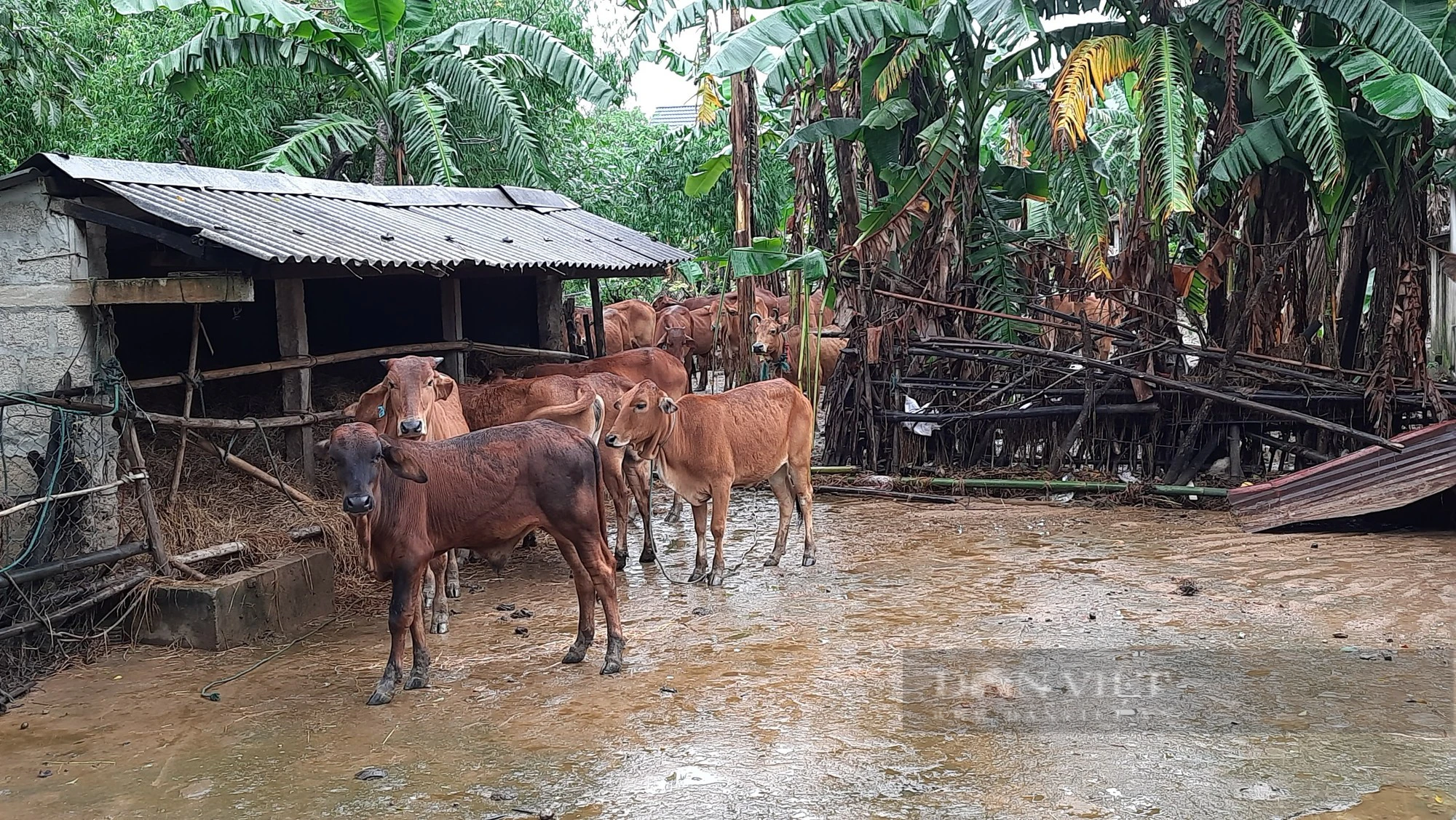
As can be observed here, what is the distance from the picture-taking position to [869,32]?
38.4 feet

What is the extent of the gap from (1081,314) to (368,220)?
6.57m

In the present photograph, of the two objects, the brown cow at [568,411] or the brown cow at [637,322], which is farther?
the brown cow at [637,322]

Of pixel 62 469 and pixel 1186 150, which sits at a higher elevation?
pixel 1186 150

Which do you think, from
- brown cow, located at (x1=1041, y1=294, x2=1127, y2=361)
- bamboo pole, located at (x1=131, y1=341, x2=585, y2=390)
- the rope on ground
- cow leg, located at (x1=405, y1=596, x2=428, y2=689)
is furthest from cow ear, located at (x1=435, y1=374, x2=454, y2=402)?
brown cow, located at (x1=1041, y1=294, x2=1127, y2=361)

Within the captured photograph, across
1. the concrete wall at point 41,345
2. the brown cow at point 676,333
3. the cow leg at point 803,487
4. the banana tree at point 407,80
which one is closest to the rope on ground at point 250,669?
the concrete wall at point 41,345

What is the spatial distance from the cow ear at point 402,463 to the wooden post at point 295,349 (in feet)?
10.7

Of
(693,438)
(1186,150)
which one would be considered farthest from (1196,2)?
(693,438)

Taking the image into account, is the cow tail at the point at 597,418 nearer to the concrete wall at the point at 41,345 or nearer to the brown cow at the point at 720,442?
the brown cow at the point at 720,442

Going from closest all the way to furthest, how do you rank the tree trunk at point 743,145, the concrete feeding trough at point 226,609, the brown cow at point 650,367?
the concrete feeding trough at point 226,609
the brown cow at point 650,367
the tree trunk at point 743,145

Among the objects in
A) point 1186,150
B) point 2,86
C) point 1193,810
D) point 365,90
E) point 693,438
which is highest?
point 365,90

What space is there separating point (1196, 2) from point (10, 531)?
35.5 ft

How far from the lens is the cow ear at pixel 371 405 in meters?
8.52

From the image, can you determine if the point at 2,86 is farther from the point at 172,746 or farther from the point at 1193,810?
the point at 1193,810

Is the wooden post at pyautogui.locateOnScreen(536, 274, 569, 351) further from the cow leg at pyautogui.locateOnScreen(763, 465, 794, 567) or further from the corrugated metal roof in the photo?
the cow leg at pyautogui.locateOnScreen(763, 465, 794, 567)
